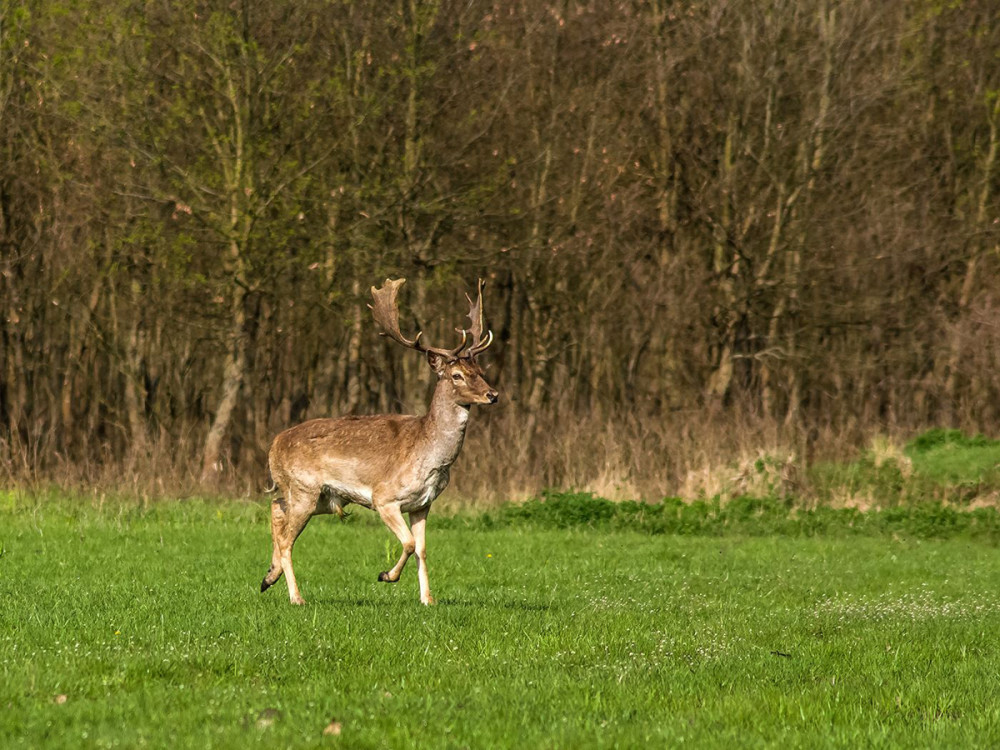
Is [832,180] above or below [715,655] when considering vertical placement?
above

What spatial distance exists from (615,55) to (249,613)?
21.0 m

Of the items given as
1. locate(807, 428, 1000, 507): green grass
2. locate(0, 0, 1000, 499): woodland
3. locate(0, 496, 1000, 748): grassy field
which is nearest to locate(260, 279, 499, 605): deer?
locate(0, 496, 1000, 748): grassy field

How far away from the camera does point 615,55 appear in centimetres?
2995

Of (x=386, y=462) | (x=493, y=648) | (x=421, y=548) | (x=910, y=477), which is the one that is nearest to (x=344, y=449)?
(x=386, y=462)

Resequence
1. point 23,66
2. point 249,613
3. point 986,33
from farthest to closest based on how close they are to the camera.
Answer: point 986,33 < point 23,66 < point 249,613

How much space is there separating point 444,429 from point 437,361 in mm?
575

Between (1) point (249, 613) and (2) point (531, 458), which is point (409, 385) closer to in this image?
(2) point (531, 458)

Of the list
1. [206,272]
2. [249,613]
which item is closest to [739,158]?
[206,272]

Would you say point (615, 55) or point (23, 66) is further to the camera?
point (615, 55)

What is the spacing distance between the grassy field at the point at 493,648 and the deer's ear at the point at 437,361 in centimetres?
189

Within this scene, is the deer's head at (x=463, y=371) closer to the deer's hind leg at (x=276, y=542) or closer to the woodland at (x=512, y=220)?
the deer's hind leg at (x=276, y=542)

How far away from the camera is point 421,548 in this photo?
40.4 ft

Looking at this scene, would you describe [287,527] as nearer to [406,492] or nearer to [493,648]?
[406,492]

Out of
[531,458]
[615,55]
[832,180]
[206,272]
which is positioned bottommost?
[531,458]
